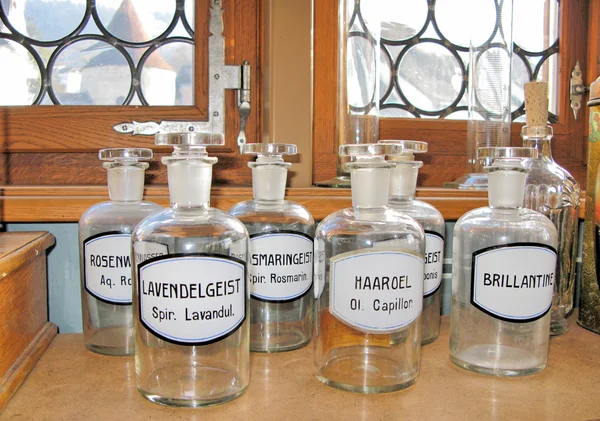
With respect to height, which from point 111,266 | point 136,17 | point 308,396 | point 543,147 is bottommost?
point 308,396

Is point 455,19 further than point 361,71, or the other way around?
point 455,19

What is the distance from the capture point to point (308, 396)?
548 mm

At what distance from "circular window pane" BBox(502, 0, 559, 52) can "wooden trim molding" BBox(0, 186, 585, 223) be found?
0.42 m

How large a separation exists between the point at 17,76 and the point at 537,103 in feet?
2.67

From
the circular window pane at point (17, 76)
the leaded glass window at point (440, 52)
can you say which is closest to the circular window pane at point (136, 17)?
the circular window pane at point (17, 76)

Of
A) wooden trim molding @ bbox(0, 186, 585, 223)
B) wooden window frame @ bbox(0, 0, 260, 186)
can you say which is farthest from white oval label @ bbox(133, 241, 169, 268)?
wooden window frame @ bbox(0, 0, 260, 186)

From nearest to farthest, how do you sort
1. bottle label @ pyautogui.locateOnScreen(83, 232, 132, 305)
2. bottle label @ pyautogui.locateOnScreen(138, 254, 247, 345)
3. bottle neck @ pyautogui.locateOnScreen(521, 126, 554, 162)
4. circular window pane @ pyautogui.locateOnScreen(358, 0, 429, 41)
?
1. bottle label @ pyautogui.locateOnScreen(138, 254, 247, 345)
2. bottle label @ pyautogui.locateOnScreen(83, 232, 132, 305)
3. bottle neck @ pyautogui.locateOnScreen(521, 126, 554, 162)
4. circular window pane @ pyautogui.locateOnScreen(358, 0, 429, 41)

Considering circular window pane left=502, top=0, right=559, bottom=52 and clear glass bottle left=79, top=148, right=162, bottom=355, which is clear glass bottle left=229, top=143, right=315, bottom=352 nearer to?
clear glass bottle left=79, top=148, right=162, bottom=355

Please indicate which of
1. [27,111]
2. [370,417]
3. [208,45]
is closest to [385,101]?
[208,45]

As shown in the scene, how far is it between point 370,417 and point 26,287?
0.41 m

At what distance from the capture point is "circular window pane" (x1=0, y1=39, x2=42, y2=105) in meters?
0.98

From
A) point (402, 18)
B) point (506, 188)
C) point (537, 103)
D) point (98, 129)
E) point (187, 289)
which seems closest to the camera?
point (187, 289)

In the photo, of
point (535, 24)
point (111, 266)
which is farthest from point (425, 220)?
point (535, 24)

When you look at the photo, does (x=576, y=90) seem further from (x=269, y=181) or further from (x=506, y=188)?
(x=269, y=181)
